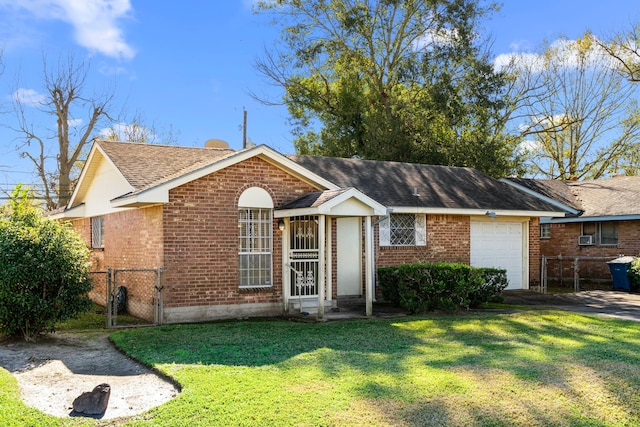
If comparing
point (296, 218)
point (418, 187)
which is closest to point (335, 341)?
point (296, 218)

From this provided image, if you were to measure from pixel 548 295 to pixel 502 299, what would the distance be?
317cm

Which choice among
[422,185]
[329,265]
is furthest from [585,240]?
[329,265]

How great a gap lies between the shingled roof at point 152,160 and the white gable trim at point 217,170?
0.86ft

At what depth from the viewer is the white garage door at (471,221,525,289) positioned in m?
18.3

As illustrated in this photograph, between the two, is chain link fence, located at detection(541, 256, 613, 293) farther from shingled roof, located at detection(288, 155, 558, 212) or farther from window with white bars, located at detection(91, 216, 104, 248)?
window with white bars, located at detection(91, 216, 104, 248)

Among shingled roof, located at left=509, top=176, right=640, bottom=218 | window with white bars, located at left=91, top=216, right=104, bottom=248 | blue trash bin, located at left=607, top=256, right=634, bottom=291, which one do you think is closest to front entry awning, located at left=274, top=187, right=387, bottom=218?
window with white bars, located at left=91, top=216, right=104, bottom=248

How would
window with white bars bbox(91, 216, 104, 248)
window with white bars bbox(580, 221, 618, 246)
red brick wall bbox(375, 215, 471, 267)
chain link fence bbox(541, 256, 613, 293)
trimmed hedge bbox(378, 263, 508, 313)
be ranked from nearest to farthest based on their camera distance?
trimmed hedge bbox(378, 263, 508, 313) → window with white bars bbox(91, 216, 104, 248) → red brick wall bbox(375, 215, 471, 267) → chain link fence bbox(541, 256, 613, 293) → window with white bars bbox(580, 221, 618, 246)

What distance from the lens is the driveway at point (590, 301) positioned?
46.4ft

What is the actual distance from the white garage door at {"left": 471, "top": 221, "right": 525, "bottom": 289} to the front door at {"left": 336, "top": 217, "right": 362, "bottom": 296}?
13.9 feet

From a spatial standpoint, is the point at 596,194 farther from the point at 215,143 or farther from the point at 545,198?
the point at 215,143

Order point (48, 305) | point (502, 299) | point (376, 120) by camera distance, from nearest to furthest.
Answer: point (48, 305) → point (502, 299) → point (376, 120)

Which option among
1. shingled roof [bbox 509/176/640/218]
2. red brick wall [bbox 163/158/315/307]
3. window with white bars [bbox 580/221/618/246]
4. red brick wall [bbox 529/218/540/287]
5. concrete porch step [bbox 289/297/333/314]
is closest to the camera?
red brick wall [bbox 163/158/315/307]

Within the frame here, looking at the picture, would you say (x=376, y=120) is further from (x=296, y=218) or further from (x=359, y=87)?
(x=296, y=218)

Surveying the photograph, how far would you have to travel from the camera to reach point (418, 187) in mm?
18609
